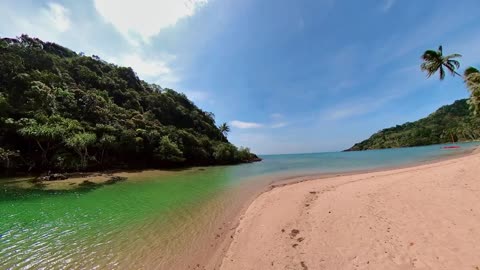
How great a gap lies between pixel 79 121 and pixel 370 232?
44.6 metres

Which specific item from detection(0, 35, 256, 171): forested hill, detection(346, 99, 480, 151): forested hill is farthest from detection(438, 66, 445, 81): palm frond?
detection(346, 99, 480, 151): forested hill

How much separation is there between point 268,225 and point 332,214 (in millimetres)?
2707

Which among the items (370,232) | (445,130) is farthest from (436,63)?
(445,130)

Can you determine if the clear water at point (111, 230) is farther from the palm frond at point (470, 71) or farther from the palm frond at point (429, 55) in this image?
the palm frond at point (470, 71)

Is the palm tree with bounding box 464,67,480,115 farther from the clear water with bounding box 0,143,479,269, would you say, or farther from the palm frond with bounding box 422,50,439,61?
the clear water with bounding box 0,143,479,269

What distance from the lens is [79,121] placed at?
3603 cm

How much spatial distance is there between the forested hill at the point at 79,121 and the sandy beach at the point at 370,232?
31172 mm

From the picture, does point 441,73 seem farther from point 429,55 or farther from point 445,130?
point 445,130

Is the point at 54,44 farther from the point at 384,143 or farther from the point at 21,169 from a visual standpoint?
the point at 384,143

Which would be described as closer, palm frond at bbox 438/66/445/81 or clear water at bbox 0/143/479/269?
clear water at bbox 0/143/479/269

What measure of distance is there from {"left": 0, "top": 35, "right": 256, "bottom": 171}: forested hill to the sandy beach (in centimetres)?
3117

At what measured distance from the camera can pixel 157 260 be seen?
6.11 m

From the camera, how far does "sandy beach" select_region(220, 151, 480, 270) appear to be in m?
4.77

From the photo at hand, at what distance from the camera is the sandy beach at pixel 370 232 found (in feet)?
15.7
